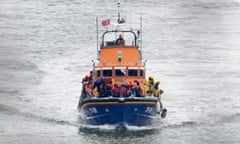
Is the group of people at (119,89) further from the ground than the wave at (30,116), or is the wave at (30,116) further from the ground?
the group of people at (119,89)

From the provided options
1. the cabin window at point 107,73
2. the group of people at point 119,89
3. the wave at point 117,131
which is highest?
the cabin window at point 107,73

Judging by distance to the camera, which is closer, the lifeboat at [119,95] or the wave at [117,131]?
the lifeboat at [119,95]

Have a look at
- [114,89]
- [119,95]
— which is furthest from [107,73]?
[119,95]

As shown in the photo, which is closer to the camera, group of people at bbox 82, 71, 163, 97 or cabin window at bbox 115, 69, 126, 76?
group of people at bbox 82, 71, 163, 97

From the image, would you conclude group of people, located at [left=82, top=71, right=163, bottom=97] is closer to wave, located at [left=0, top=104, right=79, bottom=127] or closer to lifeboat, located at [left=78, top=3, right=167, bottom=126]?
lifeboat, located at [left=78, top=3, right=167, bottom=126]

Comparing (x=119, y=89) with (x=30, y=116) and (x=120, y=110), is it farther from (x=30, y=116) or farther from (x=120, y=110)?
(x=30, y=116)

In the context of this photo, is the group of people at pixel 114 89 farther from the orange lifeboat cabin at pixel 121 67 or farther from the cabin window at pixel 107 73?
the cabin window at pixel 107 73

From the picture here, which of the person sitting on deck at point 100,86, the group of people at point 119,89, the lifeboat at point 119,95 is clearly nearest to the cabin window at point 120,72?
the lifeboat at point 119,95

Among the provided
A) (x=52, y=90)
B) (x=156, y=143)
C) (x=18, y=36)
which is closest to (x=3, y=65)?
(x=52, y=90)

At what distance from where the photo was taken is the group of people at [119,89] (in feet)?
122

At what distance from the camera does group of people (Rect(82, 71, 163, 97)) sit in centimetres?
3709

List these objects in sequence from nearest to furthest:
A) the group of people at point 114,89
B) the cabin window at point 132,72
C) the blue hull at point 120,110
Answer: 1. the blue hull at point 120,110
2. the group of people at point 114,89
3. the cabin window at point 132,72

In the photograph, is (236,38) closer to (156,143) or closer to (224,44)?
(224,44)

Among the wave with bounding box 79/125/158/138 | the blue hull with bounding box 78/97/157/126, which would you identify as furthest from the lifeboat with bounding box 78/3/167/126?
the wave with bounding box 79/125/158/138
